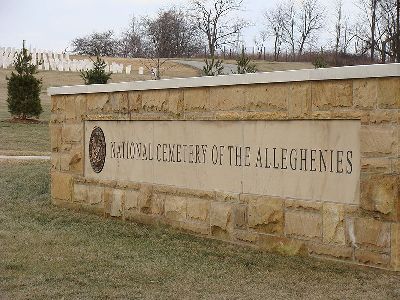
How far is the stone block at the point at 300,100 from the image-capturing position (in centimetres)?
589

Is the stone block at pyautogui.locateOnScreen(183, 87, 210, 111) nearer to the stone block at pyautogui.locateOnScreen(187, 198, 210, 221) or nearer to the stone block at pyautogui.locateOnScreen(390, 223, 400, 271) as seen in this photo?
the stone block at pyautogui.locateOnScreen(187, 198, 210, 221)

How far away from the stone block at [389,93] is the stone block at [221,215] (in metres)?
1.96

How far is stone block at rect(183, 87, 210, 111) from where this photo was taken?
6910 millimetres

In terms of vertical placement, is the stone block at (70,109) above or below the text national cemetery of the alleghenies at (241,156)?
above

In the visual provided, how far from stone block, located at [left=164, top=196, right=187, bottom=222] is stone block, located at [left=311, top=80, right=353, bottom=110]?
6.55ft

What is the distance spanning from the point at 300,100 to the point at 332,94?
13.9 inches

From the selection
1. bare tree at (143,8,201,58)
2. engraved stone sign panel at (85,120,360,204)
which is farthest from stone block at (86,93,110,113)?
bare tree at (143,8,201,58)

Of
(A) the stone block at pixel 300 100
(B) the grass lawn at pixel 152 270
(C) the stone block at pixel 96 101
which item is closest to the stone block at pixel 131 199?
(B) the grass lawn at pixel 152 270

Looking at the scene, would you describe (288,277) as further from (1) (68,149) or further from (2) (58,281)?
(1) (68,149)

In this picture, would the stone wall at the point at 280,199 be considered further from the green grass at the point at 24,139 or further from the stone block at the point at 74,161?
the green grass at the point at 24,139

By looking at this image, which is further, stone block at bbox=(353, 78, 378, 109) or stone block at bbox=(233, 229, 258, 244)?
stone block at bbox=(233, 229, 258, 244)

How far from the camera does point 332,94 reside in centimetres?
568

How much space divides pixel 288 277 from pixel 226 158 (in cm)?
179

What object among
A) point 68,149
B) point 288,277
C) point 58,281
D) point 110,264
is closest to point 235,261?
point 288,277
